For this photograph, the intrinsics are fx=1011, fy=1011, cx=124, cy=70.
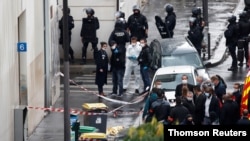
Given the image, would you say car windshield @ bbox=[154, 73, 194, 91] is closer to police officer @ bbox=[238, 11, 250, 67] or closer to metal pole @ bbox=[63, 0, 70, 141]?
metal pole @ bbox=[63, 0, 70, 141]

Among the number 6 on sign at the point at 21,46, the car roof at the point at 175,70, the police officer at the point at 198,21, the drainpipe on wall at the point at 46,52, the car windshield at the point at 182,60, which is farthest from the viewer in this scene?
the police officer at the point at 198,21

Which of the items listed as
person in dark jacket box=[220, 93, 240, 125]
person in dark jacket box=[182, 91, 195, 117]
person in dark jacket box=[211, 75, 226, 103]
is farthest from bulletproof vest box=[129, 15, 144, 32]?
person in dark jacket box=[220, 93, 240, 125]

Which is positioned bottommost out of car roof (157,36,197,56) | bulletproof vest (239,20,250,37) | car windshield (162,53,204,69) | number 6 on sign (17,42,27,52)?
car windshield (162,53,204,69)

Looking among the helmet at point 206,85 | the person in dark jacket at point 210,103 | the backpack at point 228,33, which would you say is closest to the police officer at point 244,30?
the backpack at point 228,33

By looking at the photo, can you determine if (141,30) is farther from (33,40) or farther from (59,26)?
(33,40)

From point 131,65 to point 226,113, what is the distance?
8022 mm

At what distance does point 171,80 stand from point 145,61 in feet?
9.32

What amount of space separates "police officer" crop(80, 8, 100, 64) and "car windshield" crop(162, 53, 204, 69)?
437 cm

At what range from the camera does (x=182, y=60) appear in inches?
1086

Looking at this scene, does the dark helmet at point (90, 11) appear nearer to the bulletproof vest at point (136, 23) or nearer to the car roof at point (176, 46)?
the bulletproof vest at point (136, 23)

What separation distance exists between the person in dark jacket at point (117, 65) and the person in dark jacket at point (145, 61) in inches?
19.7

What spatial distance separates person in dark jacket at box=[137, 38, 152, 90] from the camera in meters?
27.6

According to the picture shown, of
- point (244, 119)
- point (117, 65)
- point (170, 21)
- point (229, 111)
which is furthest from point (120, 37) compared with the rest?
point (244, 119)

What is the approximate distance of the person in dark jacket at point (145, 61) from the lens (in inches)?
1088
